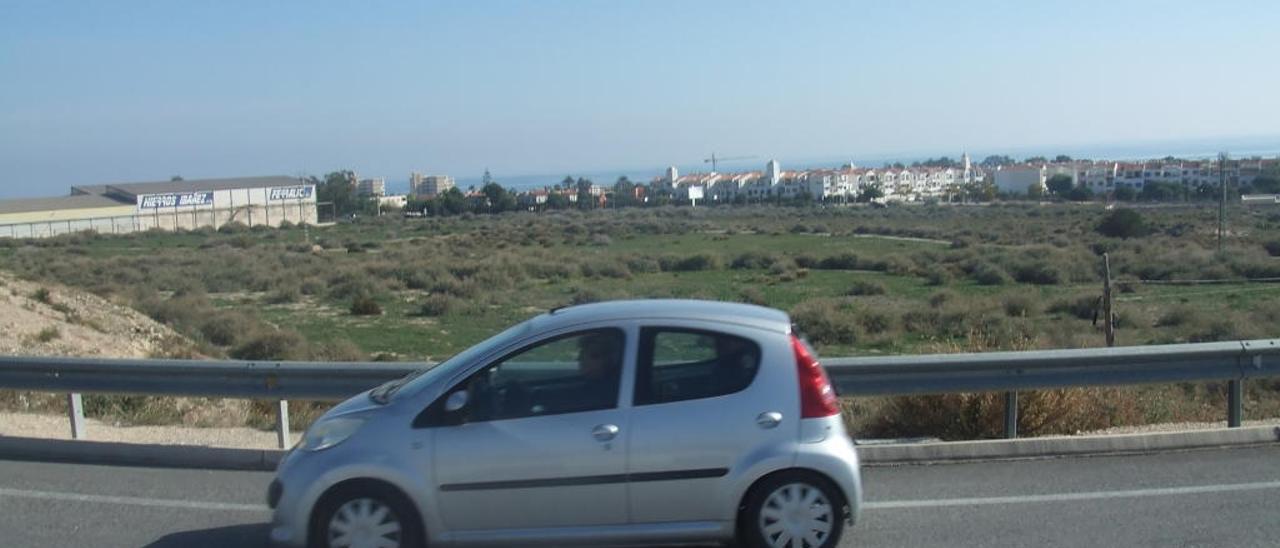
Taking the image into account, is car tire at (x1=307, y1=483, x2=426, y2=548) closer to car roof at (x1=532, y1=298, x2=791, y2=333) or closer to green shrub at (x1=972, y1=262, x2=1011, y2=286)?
car roof at (x1=532, y1=298, x2=791, y2=333)

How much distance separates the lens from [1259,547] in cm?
679

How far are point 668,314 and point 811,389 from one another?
2.75 feet

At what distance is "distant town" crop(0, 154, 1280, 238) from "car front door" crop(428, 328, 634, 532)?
42.4m

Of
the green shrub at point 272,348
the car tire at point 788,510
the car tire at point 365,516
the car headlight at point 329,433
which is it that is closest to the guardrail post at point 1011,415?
the car tire at point 788,510

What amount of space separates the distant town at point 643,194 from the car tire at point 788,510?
41829 millimetres

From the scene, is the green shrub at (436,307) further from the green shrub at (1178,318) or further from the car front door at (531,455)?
the car front door at (531,455)

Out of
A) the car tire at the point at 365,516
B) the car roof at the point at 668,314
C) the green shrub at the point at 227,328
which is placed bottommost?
the green shrub at the point at 227,328

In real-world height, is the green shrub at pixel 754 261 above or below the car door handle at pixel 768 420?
below

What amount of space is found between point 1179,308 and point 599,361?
2468 centimetres

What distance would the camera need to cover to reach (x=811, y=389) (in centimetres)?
642

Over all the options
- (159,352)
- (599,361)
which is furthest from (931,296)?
(599,361)

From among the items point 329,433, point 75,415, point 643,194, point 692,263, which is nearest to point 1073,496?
point 329,433

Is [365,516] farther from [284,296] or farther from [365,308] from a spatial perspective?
[284,296]

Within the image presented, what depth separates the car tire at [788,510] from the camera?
6398 mm
